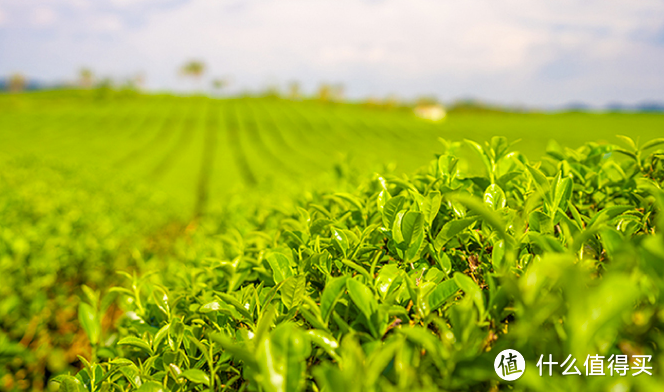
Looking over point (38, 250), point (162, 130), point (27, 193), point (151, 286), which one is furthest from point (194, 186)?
point (162, 130)

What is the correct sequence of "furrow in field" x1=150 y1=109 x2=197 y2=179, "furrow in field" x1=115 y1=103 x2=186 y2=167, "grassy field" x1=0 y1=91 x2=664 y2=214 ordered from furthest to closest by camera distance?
"furrow in field" x1=115 y1=103 x2=186 y2=167 < "grassy field" x1=0 y1=91 x2=664 y2=214 < "furrow in field" x1=150 y1=109 x2=197 y2=179

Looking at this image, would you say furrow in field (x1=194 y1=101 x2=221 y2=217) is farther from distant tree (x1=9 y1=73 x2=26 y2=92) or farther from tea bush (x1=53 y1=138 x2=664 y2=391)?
distant tree (x1=9 y1=73 x2=26 y2=92)

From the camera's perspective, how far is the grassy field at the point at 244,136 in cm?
2377

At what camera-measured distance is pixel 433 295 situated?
30.7 inches

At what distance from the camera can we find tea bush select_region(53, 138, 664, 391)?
56 cm

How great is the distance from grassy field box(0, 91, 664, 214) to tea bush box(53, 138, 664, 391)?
14.9 meters

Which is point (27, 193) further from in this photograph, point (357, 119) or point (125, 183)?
point (357, 119)

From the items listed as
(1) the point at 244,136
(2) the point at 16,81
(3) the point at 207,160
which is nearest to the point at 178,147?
(3) the point at 207,160

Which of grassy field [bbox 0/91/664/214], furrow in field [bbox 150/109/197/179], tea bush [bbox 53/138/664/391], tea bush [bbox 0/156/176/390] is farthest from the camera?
grassy field [bbox 0/91/664/214]

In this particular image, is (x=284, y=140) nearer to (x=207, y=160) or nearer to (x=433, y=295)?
(x=207, y=160)

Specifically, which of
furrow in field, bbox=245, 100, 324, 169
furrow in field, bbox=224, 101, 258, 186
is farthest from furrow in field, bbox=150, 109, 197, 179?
furrow in field, bbox=245, 100, 324, 169

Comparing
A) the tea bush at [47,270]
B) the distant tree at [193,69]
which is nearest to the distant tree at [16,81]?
the distant tree at [193,69]

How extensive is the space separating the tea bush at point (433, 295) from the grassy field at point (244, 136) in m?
14.9

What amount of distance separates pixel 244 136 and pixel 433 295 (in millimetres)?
42554
